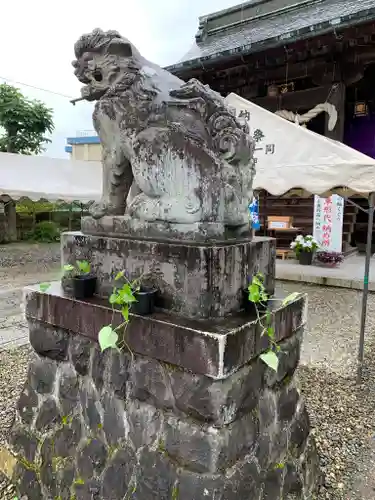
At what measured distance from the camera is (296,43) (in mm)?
6367

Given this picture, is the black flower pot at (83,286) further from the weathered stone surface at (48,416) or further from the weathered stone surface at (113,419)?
the weathered stone surface at (48,416)

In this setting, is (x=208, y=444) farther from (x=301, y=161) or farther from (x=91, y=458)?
(x=301, y=161)

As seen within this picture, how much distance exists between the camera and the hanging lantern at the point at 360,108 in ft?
28.0

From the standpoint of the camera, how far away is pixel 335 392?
9.93 feet

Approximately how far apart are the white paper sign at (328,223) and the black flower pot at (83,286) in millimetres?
6662

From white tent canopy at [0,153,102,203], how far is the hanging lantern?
7027 millimetres

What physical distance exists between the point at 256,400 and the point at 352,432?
1352 mm

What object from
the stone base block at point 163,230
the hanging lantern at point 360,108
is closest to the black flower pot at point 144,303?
the stone base block at point 163,230

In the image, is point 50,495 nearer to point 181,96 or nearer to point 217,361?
point 217,361

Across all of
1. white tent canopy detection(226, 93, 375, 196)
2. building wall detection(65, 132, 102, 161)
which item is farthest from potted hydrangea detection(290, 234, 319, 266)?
building wall detection(65, 132, 102, 161)

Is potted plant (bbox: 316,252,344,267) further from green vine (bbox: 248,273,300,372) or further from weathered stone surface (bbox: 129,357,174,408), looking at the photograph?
weathered stone surface (bbox: 129,357,174,408)

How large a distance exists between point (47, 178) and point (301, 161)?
790cm

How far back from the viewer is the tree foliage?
12742 mm

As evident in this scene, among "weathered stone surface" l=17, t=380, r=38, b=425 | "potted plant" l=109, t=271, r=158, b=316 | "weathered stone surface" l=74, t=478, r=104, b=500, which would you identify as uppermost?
"potted plant" l=109, t=271, r=158, b=316
